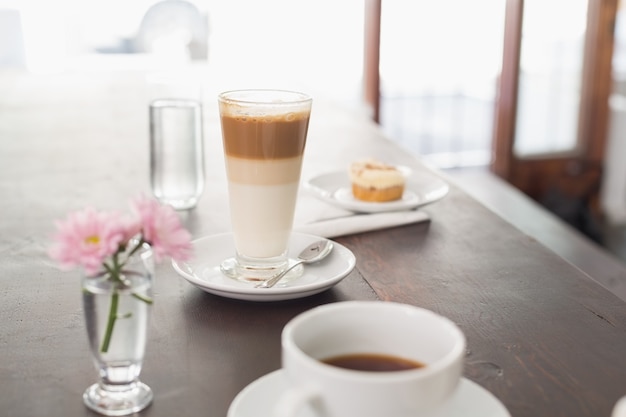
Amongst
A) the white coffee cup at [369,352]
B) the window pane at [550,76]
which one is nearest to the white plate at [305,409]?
the white coffee cup at [369,352]

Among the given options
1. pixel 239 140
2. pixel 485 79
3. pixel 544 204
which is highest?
pixel 239 140

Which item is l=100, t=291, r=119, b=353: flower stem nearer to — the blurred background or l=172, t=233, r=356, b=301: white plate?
l=172, t=233, r=356, b=301: white plate

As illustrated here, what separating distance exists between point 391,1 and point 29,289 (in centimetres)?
353

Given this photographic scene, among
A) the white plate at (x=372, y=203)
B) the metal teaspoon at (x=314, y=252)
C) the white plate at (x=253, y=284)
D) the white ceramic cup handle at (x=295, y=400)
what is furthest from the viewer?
the white plate at (x=372, y=203)

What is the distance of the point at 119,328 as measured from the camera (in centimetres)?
68

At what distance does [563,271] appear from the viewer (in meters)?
1.03

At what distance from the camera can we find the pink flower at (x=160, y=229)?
659 mm

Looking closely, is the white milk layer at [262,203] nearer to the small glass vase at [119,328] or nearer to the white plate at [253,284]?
the white plate at [253,284]

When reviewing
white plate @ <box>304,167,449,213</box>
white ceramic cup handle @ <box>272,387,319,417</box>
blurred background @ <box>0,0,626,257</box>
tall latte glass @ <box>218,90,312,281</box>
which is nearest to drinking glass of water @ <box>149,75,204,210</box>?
white plate @ <box>304,167,449,213</box>

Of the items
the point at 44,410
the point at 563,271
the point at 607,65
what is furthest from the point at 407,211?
the point at 607,65

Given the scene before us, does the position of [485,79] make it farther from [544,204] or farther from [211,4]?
[211,4]

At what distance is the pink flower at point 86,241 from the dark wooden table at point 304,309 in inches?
5.7

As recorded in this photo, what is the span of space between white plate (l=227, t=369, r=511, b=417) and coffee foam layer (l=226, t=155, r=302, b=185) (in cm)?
32

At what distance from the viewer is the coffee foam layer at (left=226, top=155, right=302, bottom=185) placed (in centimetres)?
94
